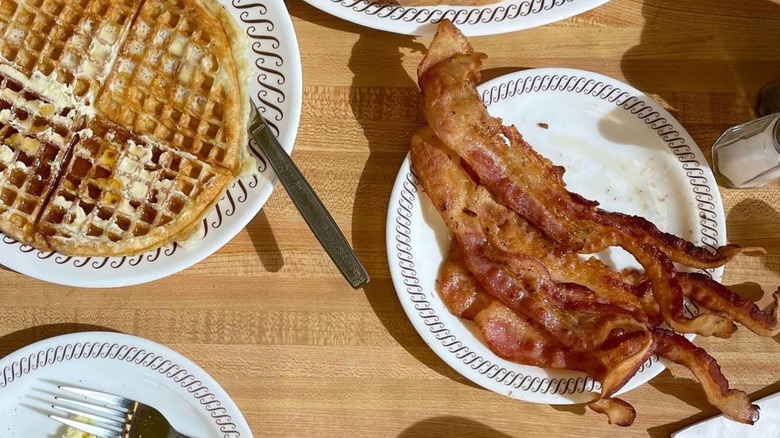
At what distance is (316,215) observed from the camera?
176cm

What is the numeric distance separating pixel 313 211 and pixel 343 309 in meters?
0.33

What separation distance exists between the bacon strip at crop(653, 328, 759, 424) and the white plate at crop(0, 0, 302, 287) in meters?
1.19

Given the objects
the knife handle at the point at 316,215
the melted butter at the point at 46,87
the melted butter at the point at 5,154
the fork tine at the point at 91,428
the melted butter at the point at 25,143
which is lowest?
the fork tine at the point at 91,428

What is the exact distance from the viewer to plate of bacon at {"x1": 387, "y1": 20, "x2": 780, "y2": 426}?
1.79 meters

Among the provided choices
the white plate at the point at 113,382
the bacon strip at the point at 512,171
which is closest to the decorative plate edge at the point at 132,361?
the white plate at the point at 113,382

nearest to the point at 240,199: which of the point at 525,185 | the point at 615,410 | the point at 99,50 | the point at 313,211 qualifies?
the point at 313,211

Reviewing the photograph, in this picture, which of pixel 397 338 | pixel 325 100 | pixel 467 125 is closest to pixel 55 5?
pixel 325 100

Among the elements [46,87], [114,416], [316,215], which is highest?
[46,87]

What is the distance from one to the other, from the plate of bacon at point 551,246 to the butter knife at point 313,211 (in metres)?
0.12

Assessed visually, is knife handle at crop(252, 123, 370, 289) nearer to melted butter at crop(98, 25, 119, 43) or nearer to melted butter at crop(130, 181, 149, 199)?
melted butter at crop(130, 181, 149, 199)

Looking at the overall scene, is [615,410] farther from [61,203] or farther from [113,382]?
[61,203]

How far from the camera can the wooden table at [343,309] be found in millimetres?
1883

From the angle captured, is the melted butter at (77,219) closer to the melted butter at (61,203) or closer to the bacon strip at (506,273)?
the melted butter at (61,203)

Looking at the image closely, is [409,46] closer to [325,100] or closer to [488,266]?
[325,100]
